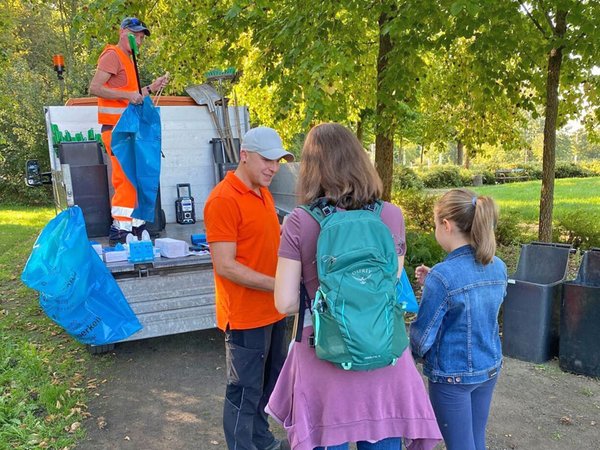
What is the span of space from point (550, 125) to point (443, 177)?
22.8m

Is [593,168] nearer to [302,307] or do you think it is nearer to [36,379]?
[36,379]

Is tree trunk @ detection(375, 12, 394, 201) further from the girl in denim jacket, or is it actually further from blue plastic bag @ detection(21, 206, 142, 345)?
the girl in denim jacket

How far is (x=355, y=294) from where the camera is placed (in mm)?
1714

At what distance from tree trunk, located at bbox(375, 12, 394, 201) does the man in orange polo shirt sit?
12.3 feet

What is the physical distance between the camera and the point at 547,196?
6.25m

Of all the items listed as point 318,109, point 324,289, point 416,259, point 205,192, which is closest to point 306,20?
point 318,109

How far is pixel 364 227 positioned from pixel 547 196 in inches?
208

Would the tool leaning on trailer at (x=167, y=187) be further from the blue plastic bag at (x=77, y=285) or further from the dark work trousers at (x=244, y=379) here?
the dark work trousers at (x=244, y=379)

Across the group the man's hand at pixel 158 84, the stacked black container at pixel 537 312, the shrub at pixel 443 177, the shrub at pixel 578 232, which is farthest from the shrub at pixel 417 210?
the shrub at pixel 443 177

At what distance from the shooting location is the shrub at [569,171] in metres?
33.1

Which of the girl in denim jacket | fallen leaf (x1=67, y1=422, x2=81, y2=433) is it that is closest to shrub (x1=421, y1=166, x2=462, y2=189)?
fallen leaf (x1=67, y1=422, x2=81, y2=433)

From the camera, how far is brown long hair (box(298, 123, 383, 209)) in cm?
187

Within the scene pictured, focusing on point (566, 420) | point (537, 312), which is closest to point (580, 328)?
point (537, 312)

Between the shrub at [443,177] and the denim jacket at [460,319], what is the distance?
1011 inches
